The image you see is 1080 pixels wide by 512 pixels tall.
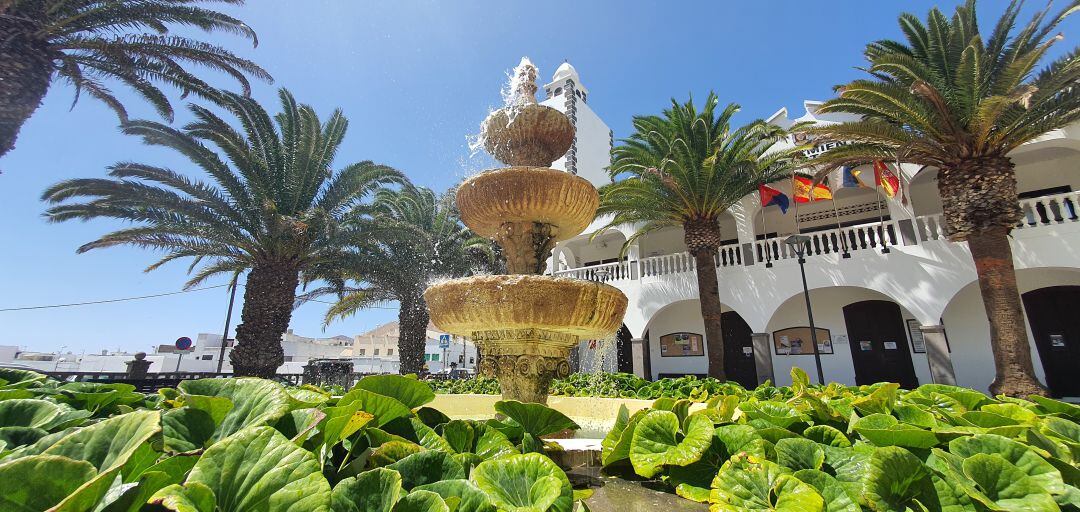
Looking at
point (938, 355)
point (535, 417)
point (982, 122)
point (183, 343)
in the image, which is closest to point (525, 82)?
point (535, 417)

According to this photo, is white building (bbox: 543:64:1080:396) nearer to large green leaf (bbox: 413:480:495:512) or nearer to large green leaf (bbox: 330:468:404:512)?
large green leaf (bbox: 413:480:495:512)

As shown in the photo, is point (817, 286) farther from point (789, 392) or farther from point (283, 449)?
point (283, 449)

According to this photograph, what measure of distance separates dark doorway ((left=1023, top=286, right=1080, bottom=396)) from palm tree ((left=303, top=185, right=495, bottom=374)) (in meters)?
15.9

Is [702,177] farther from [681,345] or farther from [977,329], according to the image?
[977,329]

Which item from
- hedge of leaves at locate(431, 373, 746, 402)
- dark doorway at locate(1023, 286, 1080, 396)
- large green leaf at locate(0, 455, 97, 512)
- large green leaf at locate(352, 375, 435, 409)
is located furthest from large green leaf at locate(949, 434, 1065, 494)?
dark doorway at locate(1023, 286, 1080, 396)

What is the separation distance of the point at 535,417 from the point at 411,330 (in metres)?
15.3

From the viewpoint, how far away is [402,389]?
1.38m

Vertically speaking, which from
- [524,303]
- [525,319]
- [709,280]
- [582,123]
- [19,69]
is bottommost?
[525,319]

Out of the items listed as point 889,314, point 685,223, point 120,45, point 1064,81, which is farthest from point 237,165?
point 889,314

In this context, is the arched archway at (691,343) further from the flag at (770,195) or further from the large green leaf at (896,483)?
the large green leaf at (896,483)

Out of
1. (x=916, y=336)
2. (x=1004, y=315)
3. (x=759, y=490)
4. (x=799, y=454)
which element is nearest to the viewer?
(x=759, y=490)

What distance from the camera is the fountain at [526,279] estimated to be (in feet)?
12.8

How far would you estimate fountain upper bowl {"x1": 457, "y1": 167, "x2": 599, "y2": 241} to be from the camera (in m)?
4.76

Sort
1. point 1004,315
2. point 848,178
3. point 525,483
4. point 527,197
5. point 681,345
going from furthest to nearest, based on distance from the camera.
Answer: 1. point 681,345
2. point 848,178
3. point 1004,315
4. point 527,197
5. point 525,483
